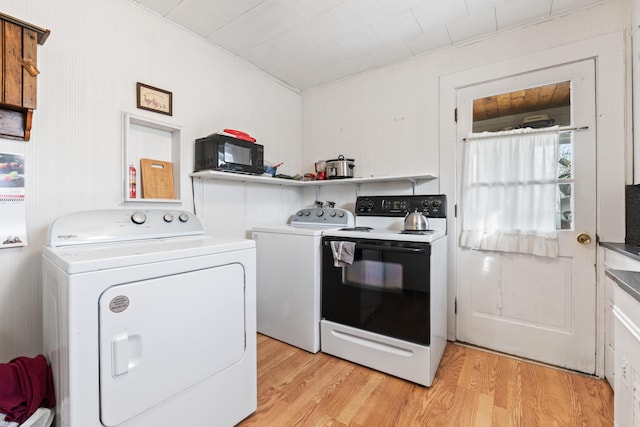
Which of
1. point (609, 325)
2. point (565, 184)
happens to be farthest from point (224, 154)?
point (609, 325)

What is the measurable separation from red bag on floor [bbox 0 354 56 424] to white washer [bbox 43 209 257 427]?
5 cm

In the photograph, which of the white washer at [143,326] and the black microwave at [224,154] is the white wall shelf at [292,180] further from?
the white washer at [143,326]

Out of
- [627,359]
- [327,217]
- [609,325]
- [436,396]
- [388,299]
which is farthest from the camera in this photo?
[327,217]

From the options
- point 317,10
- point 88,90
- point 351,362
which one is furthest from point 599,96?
point 88,90

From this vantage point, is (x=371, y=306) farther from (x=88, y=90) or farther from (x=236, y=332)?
(x=88, y=90)

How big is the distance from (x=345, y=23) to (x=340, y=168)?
112cm

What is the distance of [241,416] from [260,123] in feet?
7.37

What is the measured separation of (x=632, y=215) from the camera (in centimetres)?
166

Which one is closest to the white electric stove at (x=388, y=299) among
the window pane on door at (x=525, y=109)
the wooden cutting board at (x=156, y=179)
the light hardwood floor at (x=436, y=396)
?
the light hardwood floor at (x=436, y=396)

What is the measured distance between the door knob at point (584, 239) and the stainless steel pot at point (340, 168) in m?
1.70

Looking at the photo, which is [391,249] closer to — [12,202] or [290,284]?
[290,284]

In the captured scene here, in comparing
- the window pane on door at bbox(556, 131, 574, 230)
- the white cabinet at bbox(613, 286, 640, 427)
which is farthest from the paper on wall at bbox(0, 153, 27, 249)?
the window pane on door at bbox(556, 131, 574, 230)

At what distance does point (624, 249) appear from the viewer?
147cm

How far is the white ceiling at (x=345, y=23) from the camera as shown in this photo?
1830mm
